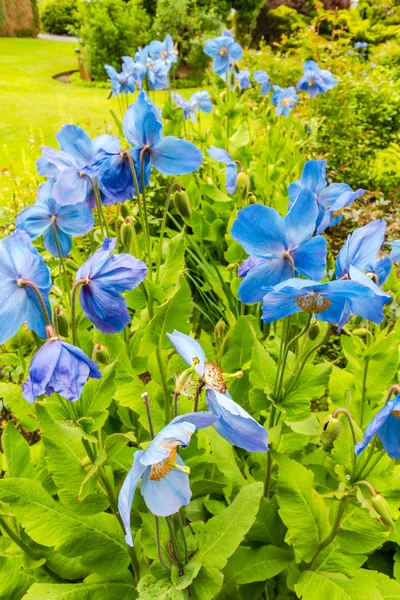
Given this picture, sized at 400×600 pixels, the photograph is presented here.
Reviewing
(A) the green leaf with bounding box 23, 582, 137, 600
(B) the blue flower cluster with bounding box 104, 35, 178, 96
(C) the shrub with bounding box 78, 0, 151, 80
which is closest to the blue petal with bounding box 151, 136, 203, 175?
(A) the green leaf with bounding box 23, 582, 137, 600

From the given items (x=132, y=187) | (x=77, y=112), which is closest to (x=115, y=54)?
(x=77, y=112)

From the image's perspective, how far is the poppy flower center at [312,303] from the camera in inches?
36.6

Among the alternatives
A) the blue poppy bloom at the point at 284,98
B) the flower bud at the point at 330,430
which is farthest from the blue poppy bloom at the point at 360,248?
the blue poppy bloom at the point at 284,98

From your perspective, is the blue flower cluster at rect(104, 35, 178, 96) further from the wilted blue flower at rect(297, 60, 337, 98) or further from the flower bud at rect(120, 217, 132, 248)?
the flower bud at rect(120, 217, 132, 248)

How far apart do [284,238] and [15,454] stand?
93 centimetres

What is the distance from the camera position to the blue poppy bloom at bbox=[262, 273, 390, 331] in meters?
0.83

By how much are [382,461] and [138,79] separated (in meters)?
2.50

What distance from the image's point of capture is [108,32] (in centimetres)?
1076

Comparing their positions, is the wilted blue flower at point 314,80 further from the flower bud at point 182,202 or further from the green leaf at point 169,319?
the green leaf at point 169,319

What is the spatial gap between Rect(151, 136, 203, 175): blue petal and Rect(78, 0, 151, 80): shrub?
10.2m

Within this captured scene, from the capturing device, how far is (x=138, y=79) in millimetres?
2922

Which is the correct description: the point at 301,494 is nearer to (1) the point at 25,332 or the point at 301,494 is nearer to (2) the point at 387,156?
(1) the point at 25,332

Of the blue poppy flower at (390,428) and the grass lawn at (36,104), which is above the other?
the blue poppy flower at (390,428)

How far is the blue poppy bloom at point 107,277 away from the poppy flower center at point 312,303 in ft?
1.01
